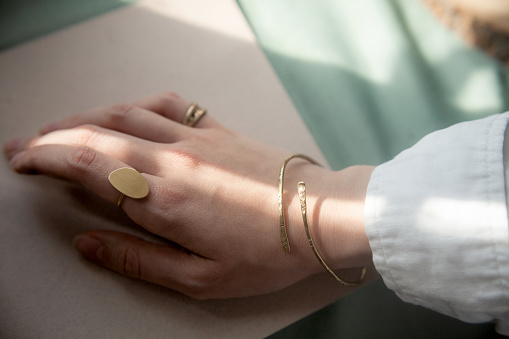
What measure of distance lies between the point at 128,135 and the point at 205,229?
0.90ft

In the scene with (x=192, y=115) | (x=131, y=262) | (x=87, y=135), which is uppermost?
(x=87, y=135)

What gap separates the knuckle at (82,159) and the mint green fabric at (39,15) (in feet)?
1.43

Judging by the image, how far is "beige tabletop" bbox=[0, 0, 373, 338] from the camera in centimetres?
74

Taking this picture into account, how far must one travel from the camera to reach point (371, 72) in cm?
99

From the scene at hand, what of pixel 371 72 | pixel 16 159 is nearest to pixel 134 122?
pixel 16 159

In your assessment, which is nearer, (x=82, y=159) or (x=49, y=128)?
(x=82, y=159)

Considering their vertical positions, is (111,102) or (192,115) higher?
(111,102)

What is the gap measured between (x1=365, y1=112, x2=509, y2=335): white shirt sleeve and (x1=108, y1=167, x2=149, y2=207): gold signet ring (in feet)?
1.31

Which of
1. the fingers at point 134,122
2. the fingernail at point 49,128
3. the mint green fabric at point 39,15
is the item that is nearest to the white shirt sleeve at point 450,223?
the fingers at point 134,122

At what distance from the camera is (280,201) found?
28.6 inches

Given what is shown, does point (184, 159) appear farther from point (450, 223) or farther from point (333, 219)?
point (450, 223)

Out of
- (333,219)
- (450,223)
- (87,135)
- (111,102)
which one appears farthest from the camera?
(111,102)

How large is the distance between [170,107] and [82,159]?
9.3 inches

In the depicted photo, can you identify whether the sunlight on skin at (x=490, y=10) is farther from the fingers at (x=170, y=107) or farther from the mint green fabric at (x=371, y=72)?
the fingers at (x=170, y=107)
